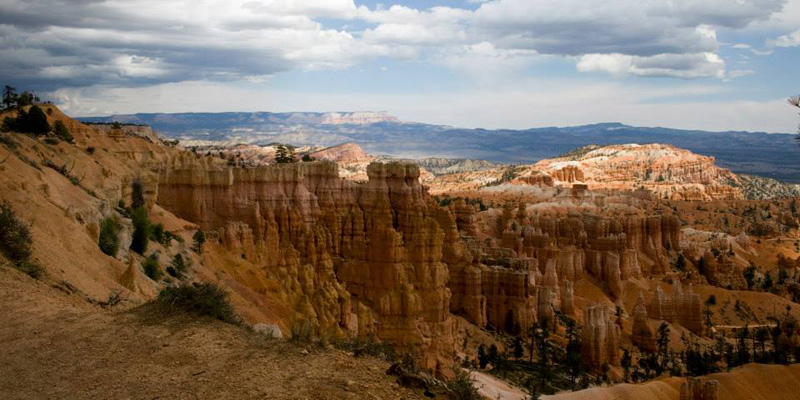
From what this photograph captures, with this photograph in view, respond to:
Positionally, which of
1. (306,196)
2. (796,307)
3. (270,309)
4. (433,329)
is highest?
(306,196)

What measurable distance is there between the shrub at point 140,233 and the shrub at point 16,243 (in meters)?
8.43

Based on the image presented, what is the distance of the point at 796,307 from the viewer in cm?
5341

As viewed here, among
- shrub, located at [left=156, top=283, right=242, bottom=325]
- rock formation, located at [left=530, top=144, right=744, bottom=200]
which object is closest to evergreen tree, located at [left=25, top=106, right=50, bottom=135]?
shrub, located at [left=156, top=283, right=242, bottom=325]

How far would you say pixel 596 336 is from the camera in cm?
3744

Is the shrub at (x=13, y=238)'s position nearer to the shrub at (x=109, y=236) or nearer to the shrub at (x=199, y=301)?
the shrub at (x=199, y=301)

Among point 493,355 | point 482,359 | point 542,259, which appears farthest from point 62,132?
point 542,259

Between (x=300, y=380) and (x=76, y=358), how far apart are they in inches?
121

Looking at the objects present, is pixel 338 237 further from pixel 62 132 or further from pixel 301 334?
pixel 301 334

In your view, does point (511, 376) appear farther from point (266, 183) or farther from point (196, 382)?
point (196, 382)

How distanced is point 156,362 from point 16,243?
599 centimetres

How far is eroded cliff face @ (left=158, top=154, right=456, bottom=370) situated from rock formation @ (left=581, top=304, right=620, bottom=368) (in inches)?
352

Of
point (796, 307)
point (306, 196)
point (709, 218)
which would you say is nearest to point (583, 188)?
point (709, 218)

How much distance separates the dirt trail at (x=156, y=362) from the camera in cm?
862

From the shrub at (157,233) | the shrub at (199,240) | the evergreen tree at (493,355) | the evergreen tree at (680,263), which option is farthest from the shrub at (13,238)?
the evergreen tree at (680,263)
